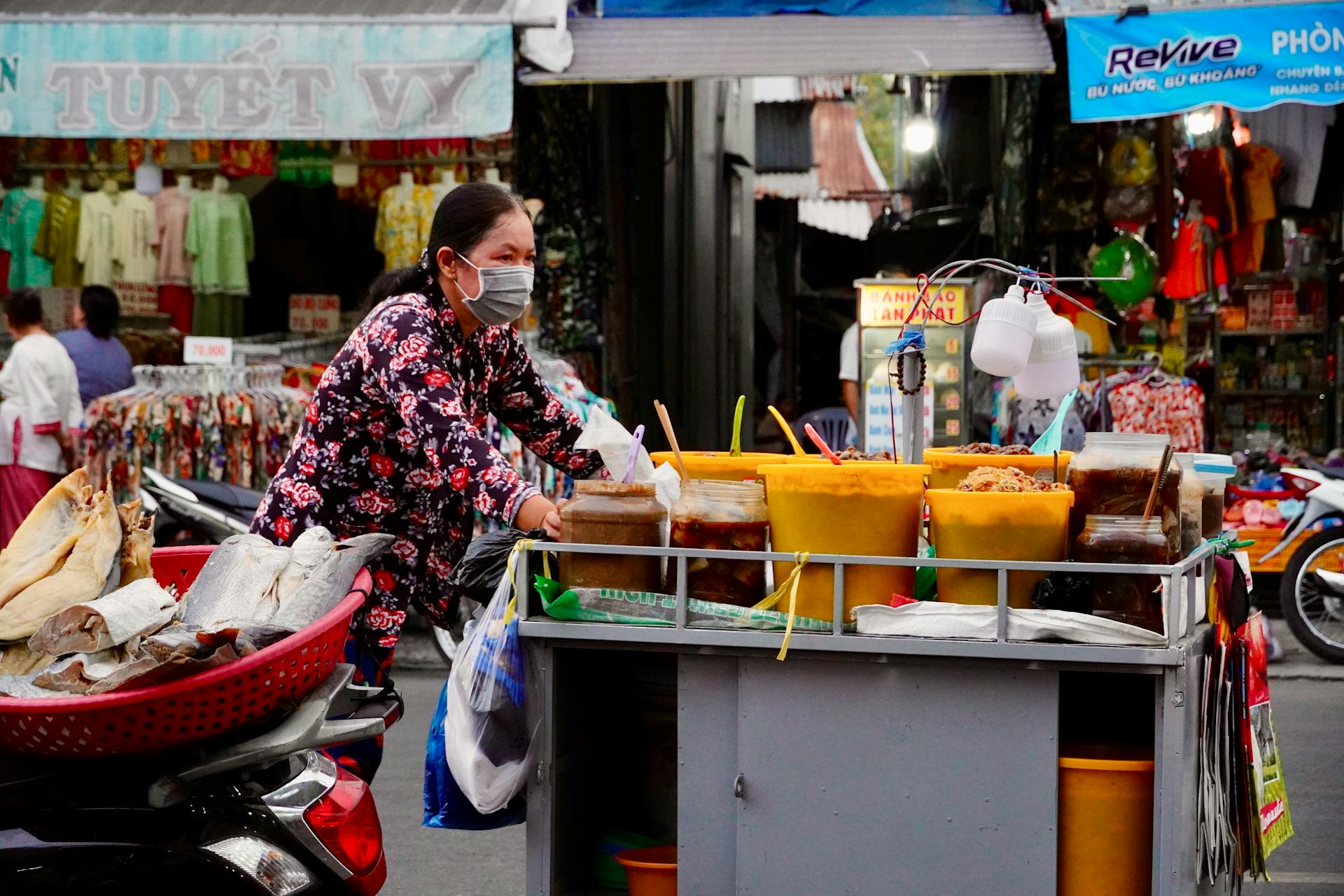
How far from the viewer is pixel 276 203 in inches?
385

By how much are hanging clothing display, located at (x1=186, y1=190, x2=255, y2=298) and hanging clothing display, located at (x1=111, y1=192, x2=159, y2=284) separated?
23 centimetres

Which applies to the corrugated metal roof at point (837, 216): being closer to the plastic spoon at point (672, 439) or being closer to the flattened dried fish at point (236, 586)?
the plastic spoon at point (672, 439)

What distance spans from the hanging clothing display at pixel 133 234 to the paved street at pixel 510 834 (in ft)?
12.4

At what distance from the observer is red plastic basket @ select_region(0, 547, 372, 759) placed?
2389 millimetres

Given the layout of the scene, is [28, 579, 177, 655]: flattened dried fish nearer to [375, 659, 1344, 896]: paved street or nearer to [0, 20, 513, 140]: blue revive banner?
[375, 659, 1344, 896]: paved street

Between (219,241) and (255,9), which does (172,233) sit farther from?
(255,9)

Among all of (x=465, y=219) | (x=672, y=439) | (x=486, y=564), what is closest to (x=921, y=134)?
(x=465, y=219)

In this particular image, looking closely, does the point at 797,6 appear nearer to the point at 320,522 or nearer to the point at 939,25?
the point at 939,25

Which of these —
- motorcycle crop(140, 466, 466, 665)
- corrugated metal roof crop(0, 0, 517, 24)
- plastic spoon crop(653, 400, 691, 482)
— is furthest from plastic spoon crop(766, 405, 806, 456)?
corrugated metal roof crop(0, 0, 517, 24)

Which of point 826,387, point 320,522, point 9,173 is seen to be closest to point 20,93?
point 9,173

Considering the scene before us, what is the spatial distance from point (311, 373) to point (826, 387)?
10120 millimetres

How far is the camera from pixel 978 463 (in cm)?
314

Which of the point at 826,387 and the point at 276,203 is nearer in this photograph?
the point at 276,203

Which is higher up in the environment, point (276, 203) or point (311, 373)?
point (276, 203)
